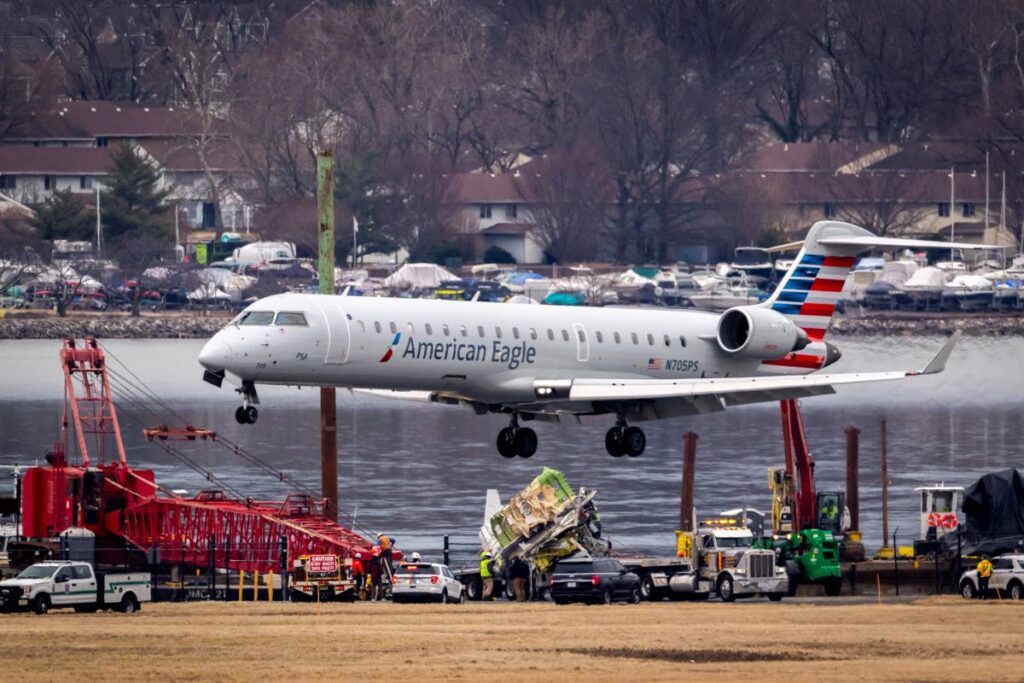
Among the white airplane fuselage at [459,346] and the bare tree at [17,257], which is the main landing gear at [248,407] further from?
the bare tree at [17,257]

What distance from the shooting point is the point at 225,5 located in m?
183

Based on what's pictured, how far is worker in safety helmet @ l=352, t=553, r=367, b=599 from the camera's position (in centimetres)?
5597

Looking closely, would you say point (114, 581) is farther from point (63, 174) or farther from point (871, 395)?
point (63, 174)

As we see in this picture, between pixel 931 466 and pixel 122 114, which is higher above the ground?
pixel 122 114

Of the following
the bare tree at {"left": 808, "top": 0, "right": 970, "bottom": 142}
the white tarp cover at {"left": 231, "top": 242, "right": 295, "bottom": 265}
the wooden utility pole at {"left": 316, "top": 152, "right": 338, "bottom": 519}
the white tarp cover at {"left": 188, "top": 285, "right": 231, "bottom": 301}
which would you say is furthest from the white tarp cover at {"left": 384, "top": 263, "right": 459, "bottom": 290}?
the wooden utility pole at {"left": 316, "top": 152, "right": 338, "bottom": 519}

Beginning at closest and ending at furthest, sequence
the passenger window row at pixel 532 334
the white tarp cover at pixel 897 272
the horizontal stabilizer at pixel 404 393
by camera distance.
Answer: the passenger window row at pixel 532 334
the horizontal stabilizer at pixel 404 393
the white tarp cover at pixel 897 272

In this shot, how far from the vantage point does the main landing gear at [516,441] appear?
4916cm

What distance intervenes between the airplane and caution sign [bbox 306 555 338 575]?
18.6 feet

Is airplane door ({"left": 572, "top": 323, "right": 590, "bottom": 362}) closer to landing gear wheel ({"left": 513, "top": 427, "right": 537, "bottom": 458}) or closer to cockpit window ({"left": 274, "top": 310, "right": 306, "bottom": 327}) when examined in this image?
landing gear wheel ({"left": 513, "top": 427, "right": 537, "bottom": 458})

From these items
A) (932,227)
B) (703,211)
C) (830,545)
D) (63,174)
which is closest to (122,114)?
(63,174)

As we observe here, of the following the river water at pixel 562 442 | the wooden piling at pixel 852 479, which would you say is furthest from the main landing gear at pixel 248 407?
the wooden piling at pixel 852 479

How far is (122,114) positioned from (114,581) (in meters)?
109

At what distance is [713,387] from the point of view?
159 ft

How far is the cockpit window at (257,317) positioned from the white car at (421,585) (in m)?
11.6
